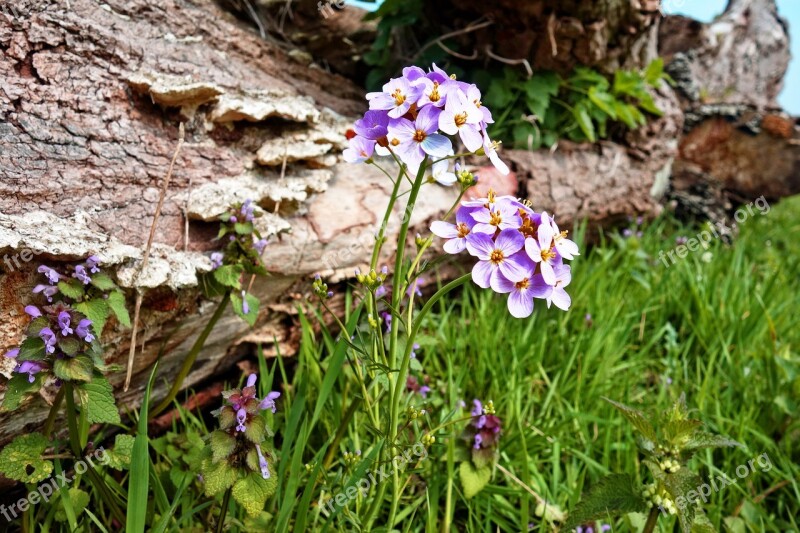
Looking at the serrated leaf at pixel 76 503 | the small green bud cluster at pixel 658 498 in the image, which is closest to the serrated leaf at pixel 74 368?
the serrated leaf at pixel 76 503

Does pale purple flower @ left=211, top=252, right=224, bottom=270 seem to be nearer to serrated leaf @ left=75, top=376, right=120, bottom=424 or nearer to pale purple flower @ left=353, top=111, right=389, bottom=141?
serrated leaf @ left=75, top=376, right=120, bottom=424

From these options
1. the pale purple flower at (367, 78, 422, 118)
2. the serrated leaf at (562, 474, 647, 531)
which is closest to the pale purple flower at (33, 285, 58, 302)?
the pale purple flower at (367, 78, 422, 118)

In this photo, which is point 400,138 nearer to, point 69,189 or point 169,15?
point 69,189

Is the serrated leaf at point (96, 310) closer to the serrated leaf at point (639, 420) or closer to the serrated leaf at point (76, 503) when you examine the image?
the serrated leaf at point (76, 503)

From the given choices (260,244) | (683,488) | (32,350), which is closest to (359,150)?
(260,244)

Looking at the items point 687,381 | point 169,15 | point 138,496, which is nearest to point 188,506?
point 138,496

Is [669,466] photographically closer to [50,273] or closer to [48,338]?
[48,338]

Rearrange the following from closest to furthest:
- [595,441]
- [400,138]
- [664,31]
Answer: [400,138]
[595,441]
[664,31]
